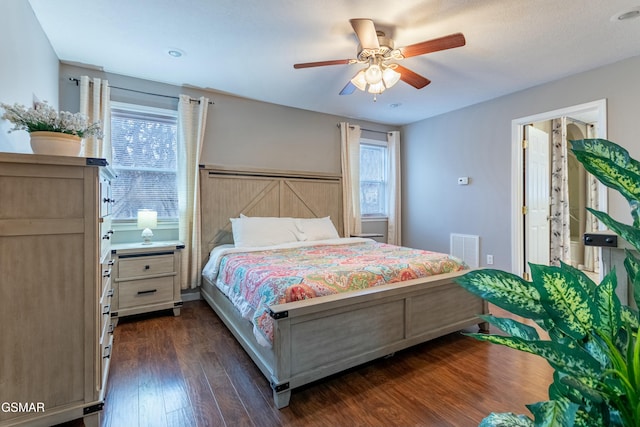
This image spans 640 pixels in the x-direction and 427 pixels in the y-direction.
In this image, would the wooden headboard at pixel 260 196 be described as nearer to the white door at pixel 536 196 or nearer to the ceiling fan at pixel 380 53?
the ceiling fan at pixel 380 53

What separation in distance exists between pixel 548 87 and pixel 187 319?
15.5ft

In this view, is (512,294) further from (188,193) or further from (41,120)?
(188,193)

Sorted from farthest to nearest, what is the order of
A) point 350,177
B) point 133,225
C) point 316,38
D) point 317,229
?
point 350,177 → point 317,229 → point 133,225 → point 316,38

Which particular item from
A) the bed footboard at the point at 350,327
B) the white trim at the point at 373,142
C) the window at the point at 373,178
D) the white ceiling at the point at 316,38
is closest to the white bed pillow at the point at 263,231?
the bed footboard at the point at 350,327

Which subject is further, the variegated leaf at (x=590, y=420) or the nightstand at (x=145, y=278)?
the nightstand at (x=145, y=278)

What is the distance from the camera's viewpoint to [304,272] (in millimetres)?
2174

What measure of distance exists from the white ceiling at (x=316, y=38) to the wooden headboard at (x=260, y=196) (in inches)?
42.9

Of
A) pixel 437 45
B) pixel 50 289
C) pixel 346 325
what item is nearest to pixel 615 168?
pixel 346 325

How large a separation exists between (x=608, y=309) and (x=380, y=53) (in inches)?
92.5

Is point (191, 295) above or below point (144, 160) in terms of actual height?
below

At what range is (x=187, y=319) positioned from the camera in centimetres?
306

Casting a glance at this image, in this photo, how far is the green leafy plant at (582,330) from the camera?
469 millimetres

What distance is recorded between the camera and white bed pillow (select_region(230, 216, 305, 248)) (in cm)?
342

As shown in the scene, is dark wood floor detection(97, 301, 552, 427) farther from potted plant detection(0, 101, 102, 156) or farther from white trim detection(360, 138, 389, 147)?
white trim detection(360, 138, 389, 147)
